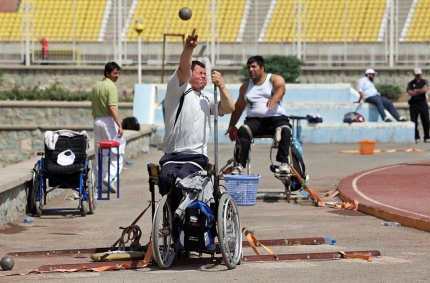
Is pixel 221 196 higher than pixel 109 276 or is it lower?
higher

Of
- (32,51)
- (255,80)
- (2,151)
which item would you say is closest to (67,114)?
(2,151)

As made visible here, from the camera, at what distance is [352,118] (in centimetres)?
2873

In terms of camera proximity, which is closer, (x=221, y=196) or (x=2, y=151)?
(x=221, y=196)

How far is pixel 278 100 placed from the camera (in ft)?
49.0

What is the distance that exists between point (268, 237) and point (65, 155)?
349 cm

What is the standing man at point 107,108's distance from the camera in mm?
15727

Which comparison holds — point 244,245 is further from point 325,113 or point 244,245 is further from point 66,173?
point 325,113

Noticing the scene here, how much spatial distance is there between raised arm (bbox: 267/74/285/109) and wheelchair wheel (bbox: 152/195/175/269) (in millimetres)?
5627

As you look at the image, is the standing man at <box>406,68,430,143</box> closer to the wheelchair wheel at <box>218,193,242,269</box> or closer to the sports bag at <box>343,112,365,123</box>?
the sports bag at <box>343,112,365,123</box>

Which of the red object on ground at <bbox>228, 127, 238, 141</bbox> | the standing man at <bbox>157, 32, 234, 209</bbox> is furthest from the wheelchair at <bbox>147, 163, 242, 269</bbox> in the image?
the red object on ground at <bbox>228, 127, 238, 141</bbox>

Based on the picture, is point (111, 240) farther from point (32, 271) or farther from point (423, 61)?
point (423, 61)

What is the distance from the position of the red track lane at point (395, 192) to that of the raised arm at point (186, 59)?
3.51 metres

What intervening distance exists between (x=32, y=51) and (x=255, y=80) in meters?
26.8

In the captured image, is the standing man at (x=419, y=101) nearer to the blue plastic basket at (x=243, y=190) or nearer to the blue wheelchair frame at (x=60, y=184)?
the blue wheelchair frame at (x=60, y=184)
